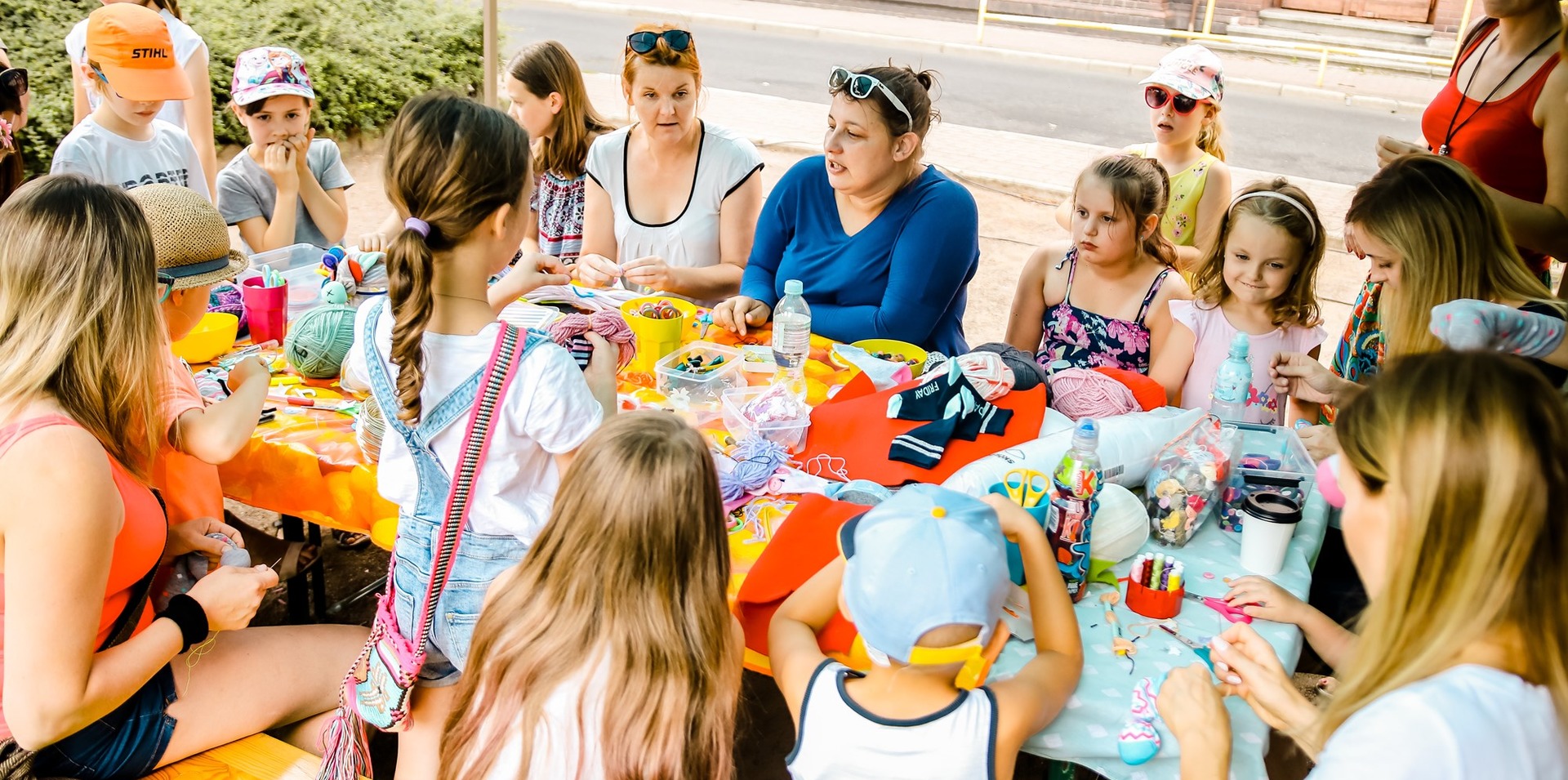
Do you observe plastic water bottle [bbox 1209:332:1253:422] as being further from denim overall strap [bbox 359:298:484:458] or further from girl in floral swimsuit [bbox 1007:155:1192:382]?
denim overall strap [bbox 359:298:484:458]

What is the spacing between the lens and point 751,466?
7.82 ft

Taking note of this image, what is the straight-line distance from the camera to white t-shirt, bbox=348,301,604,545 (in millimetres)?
1948

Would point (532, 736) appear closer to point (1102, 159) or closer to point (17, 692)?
point (17, 692)

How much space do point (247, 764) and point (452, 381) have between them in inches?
33.7

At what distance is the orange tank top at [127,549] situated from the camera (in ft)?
6.31

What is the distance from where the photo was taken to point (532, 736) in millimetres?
1702

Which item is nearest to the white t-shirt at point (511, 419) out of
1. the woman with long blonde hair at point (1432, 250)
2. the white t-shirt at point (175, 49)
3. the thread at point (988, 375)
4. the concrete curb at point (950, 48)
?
the thread at point (988, 375)

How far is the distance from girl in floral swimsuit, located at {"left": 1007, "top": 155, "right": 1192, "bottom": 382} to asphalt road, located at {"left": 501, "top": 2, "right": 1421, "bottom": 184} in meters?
7.26

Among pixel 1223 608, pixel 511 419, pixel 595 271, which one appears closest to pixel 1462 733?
pixel 1223 608

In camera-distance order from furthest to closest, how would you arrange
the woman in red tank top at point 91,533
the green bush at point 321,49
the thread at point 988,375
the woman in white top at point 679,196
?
the green bush at point 321,49 → the woman in white top at point 679,196 → the thread at point 988,375 → the woman in red tank top at point 91,533

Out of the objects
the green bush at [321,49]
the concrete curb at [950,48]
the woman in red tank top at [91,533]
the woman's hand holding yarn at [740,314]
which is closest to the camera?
the woman in red tank top at [91,533]

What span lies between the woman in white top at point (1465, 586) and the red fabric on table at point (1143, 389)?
1291mm

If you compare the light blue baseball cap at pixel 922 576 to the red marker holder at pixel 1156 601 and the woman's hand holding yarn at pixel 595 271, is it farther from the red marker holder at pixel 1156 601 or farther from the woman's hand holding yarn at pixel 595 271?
the woman's hand holding yarn at pixel 595 271

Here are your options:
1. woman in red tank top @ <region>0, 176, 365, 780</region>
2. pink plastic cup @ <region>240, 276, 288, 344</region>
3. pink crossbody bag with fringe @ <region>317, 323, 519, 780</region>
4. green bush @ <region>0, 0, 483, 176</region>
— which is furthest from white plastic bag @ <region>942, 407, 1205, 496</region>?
green bush @ <region>0, 0, 483, 176</region>
